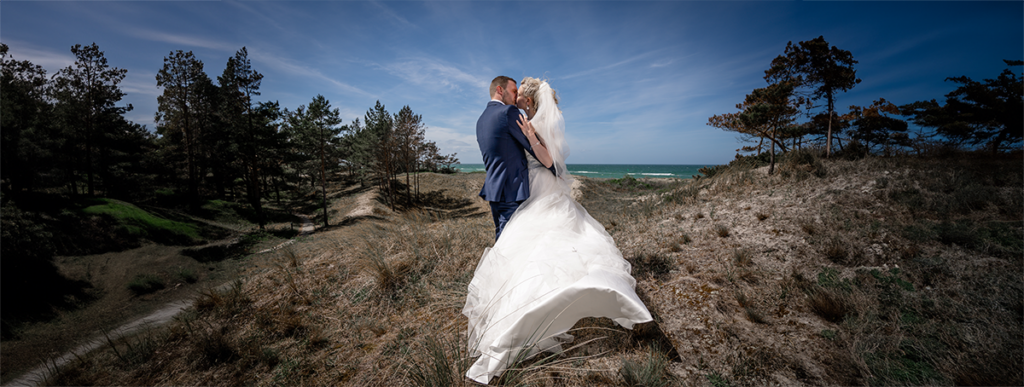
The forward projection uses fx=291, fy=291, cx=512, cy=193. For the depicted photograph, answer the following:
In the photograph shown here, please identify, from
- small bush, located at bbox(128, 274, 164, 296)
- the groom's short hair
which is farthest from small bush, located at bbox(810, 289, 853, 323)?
small bush, located at bbox(128, 274, 164, 296)

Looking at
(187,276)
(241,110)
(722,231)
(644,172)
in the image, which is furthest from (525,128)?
(644,172)

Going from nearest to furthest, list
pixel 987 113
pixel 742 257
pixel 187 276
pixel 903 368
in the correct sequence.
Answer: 1. pixel 903 368
2. pixel 742 257
3. pixel 987 113
4. pixel 187 276

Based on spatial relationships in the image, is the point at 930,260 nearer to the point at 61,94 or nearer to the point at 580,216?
the point at 580,216

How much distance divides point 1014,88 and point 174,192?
3696 centimetres

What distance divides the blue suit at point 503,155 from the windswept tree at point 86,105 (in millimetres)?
24820

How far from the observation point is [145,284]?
400 inches

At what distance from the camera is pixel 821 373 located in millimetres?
1795

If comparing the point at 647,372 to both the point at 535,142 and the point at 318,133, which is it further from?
the point at 318,133

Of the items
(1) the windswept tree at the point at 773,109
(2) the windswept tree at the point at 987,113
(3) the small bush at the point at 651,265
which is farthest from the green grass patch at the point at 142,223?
(2) the windswept tree at the point at 987,113

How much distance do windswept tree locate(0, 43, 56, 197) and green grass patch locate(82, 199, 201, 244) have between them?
2637mm

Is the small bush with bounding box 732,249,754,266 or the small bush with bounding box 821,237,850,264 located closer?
the small bush with bounding box 821,237,850,264

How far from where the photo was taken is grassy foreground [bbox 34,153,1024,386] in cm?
188

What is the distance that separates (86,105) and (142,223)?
8.31 metres

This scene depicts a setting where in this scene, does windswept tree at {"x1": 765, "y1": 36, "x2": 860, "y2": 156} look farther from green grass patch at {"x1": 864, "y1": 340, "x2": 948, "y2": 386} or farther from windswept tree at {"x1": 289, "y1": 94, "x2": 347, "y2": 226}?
windswept tree at {"x1": 289, "y1": 94, "x2": 347, "y2": 226}
